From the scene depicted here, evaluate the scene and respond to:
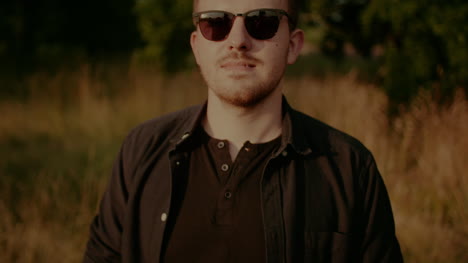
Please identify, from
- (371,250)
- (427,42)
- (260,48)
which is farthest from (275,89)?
(427,42)

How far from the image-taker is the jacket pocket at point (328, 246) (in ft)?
5.09

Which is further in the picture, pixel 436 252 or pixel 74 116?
pixel 74 116

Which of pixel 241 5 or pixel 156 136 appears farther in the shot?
pixel 156 136

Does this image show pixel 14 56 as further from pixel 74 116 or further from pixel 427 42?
→ pixel 427 42

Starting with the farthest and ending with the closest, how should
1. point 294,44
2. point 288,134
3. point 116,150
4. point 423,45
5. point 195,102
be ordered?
point 195,102 → point 423,45 → point 116,150 → point 294,44 → point 288,134

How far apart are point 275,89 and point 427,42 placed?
15.8 ft

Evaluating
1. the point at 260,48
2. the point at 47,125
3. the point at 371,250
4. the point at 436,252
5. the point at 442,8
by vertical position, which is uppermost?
the point at 442,8

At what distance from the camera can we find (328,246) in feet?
5.16

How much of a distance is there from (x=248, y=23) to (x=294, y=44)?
0.92 feet

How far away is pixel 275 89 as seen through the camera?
167 cm

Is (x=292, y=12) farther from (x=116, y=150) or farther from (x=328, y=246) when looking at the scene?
(x=116, y=150)

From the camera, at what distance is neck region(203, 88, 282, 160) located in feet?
5.39

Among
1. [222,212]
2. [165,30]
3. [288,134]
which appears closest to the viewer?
[222,212]

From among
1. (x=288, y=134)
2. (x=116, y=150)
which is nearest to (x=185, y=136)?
(x=288, y=134)
